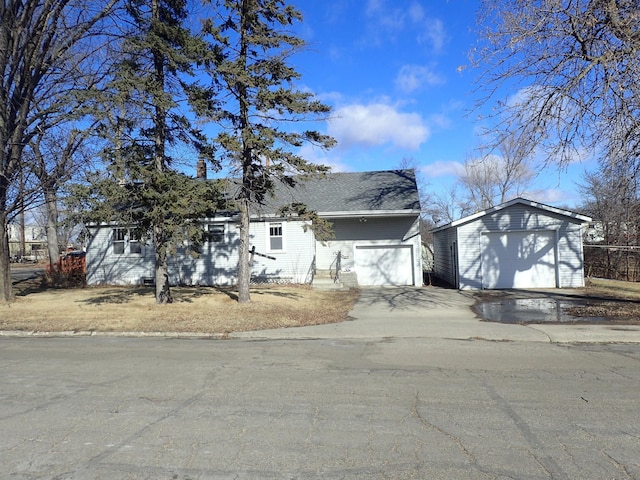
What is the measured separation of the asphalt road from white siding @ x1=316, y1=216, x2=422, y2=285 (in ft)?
46.9

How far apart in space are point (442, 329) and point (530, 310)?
14.6 ft

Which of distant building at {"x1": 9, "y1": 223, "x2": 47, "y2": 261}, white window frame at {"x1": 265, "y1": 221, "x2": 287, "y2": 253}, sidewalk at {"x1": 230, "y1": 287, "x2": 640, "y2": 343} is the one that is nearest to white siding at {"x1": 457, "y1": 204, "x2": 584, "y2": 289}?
sidewalk at {"x1": 230, "y1": 287, "x2": 640, "y2": 343}

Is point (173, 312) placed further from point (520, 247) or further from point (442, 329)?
point (520, 247)

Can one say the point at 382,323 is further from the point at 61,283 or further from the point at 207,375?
the point at 61,283

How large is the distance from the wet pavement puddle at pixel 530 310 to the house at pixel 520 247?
12.7 feet

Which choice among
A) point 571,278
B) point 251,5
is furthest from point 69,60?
point 571,278

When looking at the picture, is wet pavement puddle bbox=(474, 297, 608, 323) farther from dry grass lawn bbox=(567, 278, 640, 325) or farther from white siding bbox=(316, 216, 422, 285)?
white siding bbox=(316, 216, 422, 285)

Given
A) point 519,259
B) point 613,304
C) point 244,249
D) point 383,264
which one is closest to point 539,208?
point 519,259

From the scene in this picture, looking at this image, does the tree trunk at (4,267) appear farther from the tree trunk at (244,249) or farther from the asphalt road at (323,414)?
the asphalt road at (323,414)

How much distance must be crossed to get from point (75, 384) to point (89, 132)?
9701 mm

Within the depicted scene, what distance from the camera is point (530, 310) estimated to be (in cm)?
1322

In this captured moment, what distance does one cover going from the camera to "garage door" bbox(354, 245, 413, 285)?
22.5 m

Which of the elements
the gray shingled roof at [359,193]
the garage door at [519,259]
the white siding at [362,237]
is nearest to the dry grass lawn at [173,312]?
the white siding at [362,237]

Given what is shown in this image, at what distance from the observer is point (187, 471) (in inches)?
140
